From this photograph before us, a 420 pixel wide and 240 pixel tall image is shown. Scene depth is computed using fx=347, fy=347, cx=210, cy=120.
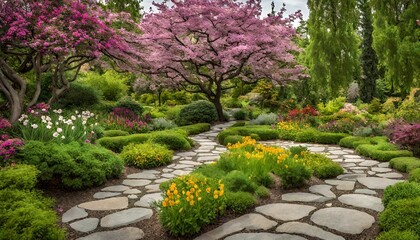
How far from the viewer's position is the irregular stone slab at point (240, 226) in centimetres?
378

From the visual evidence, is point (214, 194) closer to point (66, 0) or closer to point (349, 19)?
point (66, 0)

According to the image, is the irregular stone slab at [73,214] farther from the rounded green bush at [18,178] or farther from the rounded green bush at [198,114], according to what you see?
the rounded green bush at [198,114]

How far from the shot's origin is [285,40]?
13844 mm

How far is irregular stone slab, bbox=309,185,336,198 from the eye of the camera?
511cm

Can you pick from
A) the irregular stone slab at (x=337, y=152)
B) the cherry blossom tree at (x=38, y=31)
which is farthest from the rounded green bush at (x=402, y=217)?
the cherry blossom tree at (x=38, y=31)

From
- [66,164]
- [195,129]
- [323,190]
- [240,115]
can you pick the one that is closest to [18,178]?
[66,164]

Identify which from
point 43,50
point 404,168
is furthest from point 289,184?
point 43,50

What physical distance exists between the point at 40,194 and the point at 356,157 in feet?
21.9

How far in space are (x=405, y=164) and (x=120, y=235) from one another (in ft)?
17.8

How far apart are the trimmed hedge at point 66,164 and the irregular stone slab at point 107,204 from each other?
22.4 inches

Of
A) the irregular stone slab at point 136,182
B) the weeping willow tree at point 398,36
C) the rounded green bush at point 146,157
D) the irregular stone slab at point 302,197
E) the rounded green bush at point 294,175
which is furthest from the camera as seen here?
the weeping willow tree at point 398,36

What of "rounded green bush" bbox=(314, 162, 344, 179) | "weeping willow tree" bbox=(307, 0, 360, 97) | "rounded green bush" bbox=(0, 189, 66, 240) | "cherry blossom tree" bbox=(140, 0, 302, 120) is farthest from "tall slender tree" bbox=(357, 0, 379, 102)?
"rounded green bush" bbox=(0, 189, 66, 240)

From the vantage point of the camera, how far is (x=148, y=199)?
16.5 ft

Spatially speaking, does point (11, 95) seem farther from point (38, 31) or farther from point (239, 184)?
point (239, 184)
